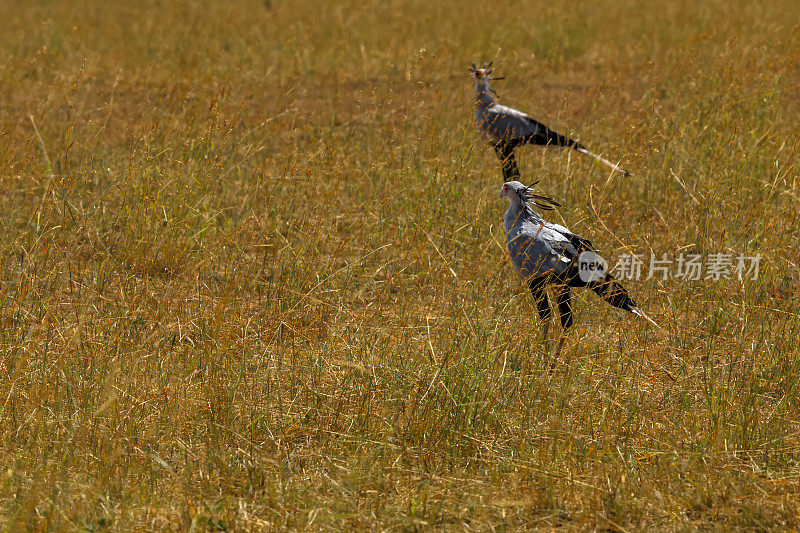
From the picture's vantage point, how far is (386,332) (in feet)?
14.1

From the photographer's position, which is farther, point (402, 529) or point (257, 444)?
point (257, 444)

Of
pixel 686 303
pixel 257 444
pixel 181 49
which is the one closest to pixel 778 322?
pixel 686 303

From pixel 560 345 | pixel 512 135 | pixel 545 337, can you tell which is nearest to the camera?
pixel 545 337

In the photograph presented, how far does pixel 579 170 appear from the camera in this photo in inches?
230

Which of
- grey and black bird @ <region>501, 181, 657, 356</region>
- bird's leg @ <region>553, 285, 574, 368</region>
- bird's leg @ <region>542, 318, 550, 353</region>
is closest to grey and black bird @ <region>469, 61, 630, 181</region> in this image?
grey and black bird @ <region>501, 181, 657, 356</region>

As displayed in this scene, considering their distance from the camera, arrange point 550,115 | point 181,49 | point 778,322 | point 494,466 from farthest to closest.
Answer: point 181,49
point 550,115
point 778,322
point 494,466

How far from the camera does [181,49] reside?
9.20 meters

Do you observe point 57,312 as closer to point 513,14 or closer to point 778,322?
point 778,322

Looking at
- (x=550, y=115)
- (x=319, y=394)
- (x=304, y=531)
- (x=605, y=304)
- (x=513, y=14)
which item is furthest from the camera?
(x=513, y=14)

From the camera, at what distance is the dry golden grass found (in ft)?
10.00

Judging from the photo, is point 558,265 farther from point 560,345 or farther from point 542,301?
point 560,345

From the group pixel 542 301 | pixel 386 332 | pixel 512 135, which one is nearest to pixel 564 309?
pixel 542 301

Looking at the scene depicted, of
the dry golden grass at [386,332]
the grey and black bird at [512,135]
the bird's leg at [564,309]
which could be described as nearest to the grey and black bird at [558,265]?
the bird's leg at [564,309]

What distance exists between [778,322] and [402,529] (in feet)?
7.81
